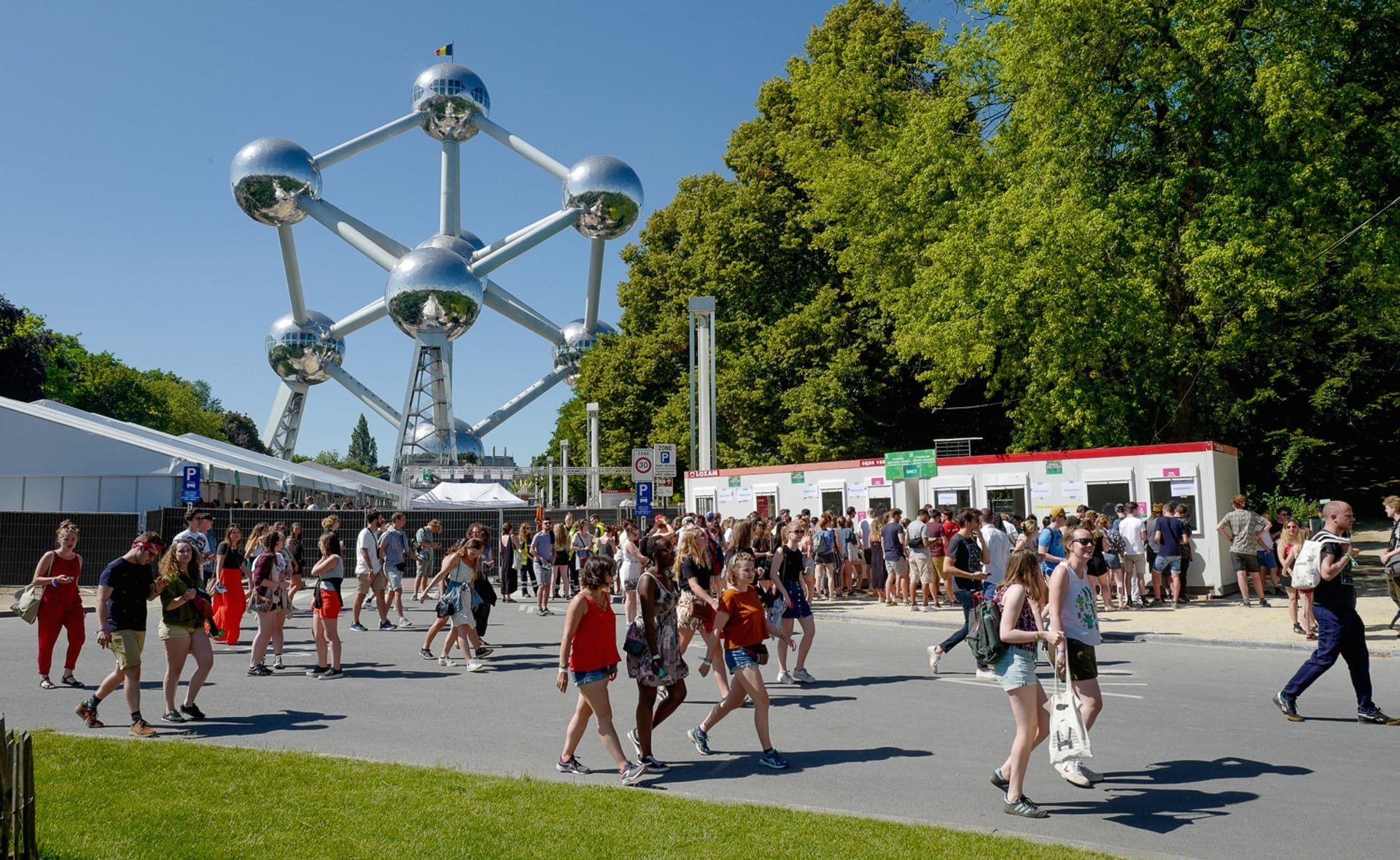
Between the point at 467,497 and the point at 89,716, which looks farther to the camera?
the point at 467,497

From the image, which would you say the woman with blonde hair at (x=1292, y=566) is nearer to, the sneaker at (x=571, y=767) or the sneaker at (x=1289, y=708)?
the sneaker at (x=1289, y=708)

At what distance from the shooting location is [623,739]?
8.54m

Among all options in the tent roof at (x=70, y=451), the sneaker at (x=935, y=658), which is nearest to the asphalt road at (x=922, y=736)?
the sneaker at (x=935, y=658)

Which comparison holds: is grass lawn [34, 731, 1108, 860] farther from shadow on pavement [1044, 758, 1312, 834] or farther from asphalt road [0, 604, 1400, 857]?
shadow on pavement [1044, 758, 1312, 834]

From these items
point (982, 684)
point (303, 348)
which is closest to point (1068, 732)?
point (982, 684)

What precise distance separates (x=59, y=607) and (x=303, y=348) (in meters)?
57.4

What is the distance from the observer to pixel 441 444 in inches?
2234

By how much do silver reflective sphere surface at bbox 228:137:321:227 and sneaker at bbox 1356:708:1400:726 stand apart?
5458 centimetres

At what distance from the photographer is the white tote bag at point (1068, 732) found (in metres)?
6.50

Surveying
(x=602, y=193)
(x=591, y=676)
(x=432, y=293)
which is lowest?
(x=591, y=676)

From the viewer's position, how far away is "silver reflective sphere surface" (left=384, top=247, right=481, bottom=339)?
49.4 metres

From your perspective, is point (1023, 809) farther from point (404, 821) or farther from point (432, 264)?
point (432, 264)

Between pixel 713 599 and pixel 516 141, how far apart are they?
56162 mm

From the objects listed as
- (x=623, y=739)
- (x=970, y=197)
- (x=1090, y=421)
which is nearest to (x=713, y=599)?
(x=623, y=739)
